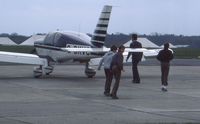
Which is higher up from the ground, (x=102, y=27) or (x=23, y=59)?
(x=102, y=27)

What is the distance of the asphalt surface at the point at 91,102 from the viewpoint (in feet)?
49.5

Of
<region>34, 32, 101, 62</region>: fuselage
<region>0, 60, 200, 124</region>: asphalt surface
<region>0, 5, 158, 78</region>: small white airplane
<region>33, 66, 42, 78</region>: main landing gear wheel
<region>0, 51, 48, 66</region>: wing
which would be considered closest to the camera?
<region>0, 60, 200, 124</region>: asphalt surface

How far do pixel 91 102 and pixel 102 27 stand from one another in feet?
34.3

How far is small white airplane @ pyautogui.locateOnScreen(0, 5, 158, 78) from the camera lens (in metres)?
27.9

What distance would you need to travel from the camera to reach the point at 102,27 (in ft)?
95.1

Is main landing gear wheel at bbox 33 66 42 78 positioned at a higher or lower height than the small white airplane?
lower

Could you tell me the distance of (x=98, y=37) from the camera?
2864 centimetres

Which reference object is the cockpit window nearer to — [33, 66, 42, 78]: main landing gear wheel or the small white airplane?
the small white airplane

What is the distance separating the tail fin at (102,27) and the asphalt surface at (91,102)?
74.8 inches

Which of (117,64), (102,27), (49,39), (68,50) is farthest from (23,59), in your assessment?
(117,64)

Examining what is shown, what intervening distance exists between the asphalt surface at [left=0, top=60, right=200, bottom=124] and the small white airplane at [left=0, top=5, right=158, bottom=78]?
3.04 feet

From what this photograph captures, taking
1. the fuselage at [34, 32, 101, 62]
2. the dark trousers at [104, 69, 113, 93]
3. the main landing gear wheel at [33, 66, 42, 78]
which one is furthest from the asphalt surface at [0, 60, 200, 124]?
the fuselage at [34, 32, 101, 62]

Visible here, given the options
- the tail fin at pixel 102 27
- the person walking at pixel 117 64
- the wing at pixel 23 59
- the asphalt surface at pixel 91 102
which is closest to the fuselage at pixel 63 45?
the tail fin at pixel 102 27

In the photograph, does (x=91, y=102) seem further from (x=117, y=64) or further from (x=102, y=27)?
(x=102, y=27)
